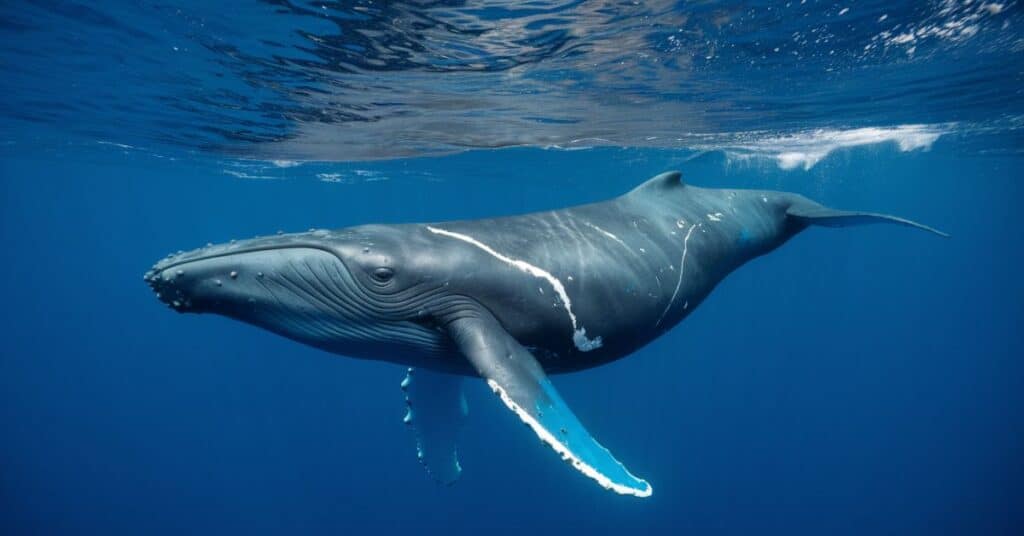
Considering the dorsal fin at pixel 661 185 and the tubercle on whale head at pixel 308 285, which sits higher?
the dorsal fin at pixel 661 185

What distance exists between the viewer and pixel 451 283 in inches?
175

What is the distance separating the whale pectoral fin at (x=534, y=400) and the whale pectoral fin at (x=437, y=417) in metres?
2.85

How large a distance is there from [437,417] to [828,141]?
2252cm

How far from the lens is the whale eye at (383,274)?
13.8 feet

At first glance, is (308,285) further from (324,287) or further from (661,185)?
(661,185)

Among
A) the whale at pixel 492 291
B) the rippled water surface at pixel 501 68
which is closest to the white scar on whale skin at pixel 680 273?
the whale at pixel 492 291

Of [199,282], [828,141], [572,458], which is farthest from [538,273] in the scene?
[828,141]

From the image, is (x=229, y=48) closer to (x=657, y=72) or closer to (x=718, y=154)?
(x=657, y=72)

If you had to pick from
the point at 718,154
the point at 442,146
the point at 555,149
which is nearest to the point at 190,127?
the point at 442,146

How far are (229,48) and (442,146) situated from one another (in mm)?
11397

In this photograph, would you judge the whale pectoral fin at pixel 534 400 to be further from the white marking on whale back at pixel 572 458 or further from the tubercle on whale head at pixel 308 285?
the tubercle on whale head at pixel 308 285

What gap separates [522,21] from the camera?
912 cm

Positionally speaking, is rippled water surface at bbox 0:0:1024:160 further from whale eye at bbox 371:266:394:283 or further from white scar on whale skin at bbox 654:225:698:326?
whale eye at bbox 371:266:394:283

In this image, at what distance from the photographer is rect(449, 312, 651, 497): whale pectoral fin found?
11.4 feet
